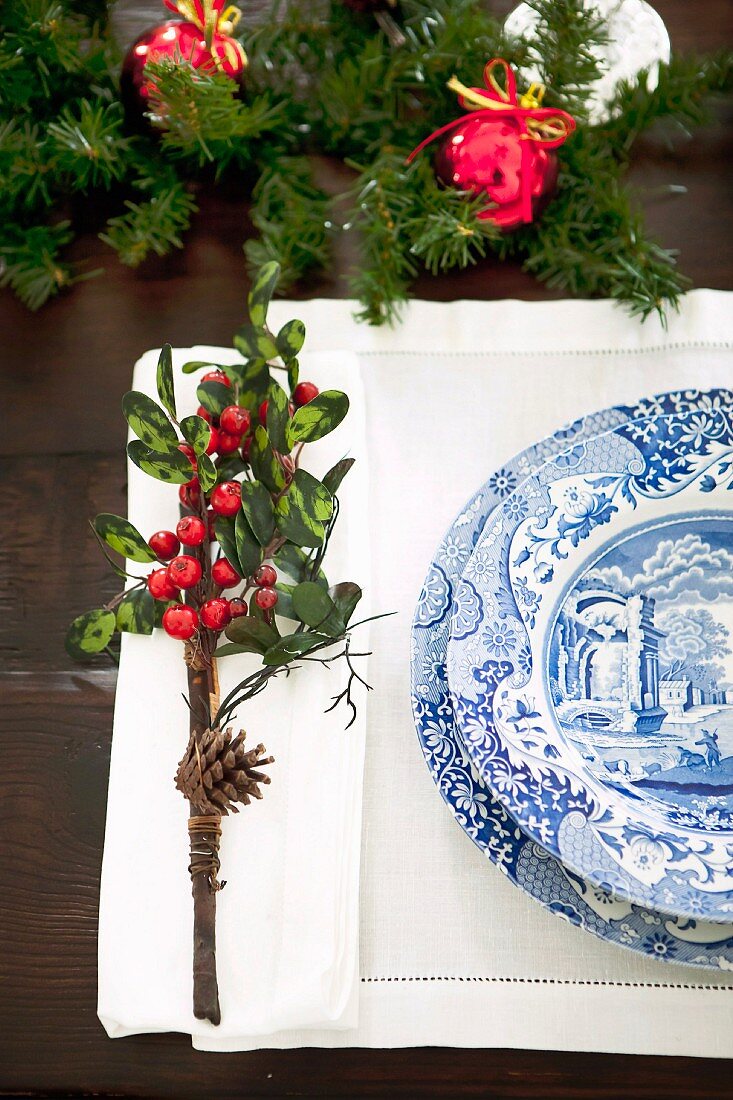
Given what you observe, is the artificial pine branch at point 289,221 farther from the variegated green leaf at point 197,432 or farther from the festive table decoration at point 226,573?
the variegated green leaf at point 197,432

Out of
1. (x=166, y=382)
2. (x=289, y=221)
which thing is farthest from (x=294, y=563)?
(x=289, y=221)

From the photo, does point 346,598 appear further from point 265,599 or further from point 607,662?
point 607,662

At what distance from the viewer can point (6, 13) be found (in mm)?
716

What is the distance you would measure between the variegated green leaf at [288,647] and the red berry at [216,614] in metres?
0.04

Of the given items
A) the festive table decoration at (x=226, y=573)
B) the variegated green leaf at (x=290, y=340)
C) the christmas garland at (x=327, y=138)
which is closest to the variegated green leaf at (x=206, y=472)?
the festive table decoration at (x=226, y=573)

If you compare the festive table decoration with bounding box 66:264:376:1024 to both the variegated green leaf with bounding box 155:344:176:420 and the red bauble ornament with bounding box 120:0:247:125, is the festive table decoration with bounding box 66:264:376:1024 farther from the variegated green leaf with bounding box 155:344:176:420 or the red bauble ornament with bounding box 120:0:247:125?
the red bauble ornament with bounding box 120:0:247:125

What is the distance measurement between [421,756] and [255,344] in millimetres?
290

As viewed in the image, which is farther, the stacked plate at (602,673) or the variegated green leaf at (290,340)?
the variegated green leaf at (290,340)

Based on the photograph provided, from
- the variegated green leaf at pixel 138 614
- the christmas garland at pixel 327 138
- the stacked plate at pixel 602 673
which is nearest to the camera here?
the stacked plate at pixel 602 673

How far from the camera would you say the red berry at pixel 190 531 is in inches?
21.5

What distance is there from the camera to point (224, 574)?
21.8 inches

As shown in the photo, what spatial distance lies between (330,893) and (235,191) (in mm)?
548

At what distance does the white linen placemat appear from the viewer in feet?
1.65

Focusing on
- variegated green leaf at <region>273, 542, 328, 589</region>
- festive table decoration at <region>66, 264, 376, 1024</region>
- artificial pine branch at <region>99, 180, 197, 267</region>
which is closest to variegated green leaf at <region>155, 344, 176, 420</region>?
festive table decoration at <region>66, 264, 376, 1024</region>
